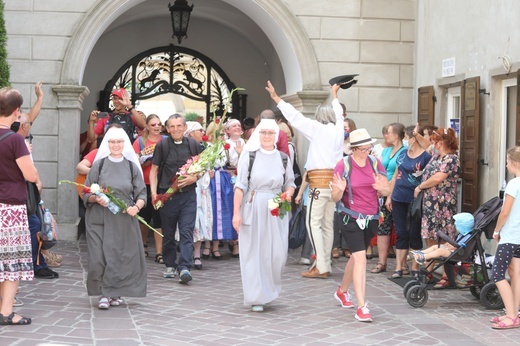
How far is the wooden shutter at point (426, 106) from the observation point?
13.6 m

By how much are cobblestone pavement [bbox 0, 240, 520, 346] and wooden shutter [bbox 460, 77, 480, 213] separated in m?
1.62

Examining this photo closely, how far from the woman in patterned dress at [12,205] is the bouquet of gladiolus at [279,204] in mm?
2228

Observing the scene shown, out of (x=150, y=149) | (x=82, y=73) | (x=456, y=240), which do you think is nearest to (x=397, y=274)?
(x=456, y=240)

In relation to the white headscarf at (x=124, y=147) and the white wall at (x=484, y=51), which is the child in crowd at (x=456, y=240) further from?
the white headscarf at (x=124, y=147)

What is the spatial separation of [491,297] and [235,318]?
98.3 inches

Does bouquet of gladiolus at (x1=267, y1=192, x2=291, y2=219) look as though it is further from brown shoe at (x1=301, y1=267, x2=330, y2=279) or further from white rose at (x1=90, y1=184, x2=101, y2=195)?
brown shoe at (x1=301, y1=267, x2=330, y2=279)

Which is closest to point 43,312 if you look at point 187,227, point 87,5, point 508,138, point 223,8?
point 187,227

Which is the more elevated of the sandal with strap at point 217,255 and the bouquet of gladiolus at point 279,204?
the bouquet of gladiolus at point 279,204

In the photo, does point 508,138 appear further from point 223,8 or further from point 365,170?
point 223,8

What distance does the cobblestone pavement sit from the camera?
7.83 metres

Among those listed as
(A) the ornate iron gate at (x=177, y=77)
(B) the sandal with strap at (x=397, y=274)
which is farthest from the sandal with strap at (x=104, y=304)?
(A) the ornate iron gate at (x=177, y=77)

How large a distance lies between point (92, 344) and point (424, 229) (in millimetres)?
4563

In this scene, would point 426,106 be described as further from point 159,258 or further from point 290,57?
point 159,258

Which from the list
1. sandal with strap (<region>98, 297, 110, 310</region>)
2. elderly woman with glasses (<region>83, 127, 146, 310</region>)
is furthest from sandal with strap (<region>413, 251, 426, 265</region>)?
sandal with strap (<region>98, 297, 110, 310</region>)
